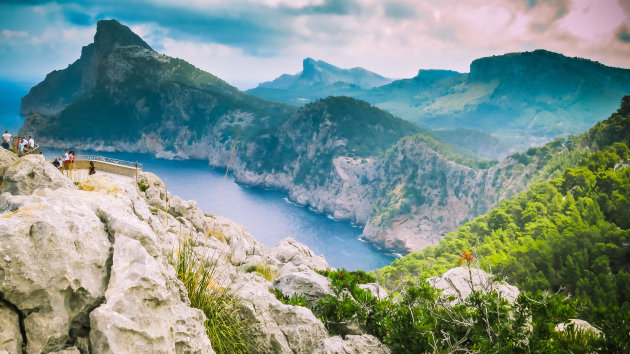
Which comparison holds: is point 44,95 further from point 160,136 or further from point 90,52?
point 160,136

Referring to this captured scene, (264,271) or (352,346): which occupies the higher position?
(352,346)

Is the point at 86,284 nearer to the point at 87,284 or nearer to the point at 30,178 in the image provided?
the point at 87,284

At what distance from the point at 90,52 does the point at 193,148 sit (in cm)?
8702

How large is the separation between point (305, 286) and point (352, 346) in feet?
9.45

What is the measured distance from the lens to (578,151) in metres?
59.4

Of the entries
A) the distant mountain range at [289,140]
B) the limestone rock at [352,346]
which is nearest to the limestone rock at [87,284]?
the limestone rock at [352,346]

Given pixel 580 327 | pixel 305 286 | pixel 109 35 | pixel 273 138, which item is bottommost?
pixel 273 138

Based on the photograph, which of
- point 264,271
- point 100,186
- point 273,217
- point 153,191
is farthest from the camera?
point 273,217

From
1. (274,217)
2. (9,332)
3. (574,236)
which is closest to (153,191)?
(9,332)

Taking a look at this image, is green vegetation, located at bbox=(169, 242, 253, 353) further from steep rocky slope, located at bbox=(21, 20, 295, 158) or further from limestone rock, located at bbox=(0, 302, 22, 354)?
steep rocky slope, located at bbox=(21, 20, 295, 158)

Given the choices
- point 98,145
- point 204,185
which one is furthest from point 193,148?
point 204,185

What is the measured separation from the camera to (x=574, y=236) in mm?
30359

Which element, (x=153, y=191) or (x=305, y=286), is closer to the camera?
(x=305, y=286)

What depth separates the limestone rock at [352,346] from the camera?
508 cm
